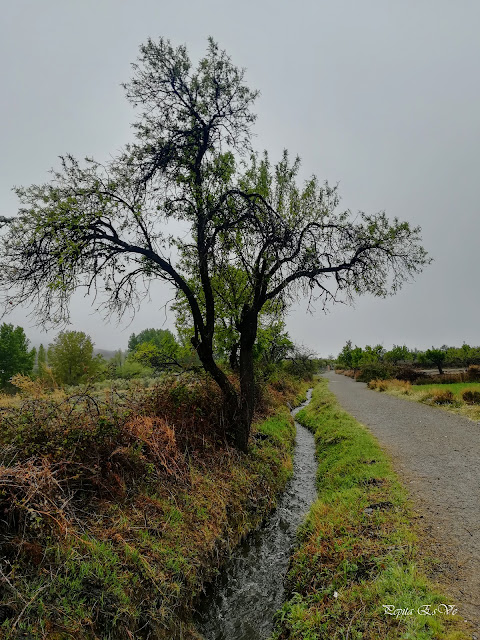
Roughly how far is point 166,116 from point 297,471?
10.8 metres

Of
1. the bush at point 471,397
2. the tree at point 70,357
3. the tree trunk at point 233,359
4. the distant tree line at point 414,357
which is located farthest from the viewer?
the distant tree line at point 414,357

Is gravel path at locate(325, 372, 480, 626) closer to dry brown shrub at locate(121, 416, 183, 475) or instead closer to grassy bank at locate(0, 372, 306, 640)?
grassy bank at locate(0, 372, 306, 640)

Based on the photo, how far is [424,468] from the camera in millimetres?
7801

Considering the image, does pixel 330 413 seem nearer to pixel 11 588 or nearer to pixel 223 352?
pixel 223 352

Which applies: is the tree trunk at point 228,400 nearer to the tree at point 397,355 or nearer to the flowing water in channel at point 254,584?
the flowing water in channel at point 254,584

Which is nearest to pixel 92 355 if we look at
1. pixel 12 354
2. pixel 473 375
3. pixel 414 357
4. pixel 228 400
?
pixel 12 354

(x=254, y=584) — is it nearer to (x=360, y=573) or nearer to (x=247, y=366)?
(x=360, y=573)

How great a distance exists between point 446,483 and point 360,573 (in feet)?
12.0

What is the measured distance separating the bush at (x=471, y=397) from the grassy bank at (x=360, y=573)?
10.4m

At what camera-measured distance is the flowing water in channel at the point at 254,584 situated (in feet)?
14.4

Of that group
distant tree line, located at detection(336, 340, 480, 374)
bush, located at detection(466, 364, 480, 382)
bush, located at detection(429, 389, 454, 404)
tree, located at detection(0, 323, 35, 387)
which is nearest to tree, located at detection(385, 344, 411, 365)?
distant tree line, located at detection(336, 340, 480, 374)

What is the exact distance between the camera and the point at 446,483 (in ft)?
22.3

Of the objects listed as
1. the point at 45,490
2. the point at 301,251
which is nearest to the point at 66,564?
the point at 45,490

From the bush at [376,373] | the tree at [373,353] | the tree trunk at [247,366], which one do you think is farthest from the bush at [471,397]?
the tree at [373,353]
